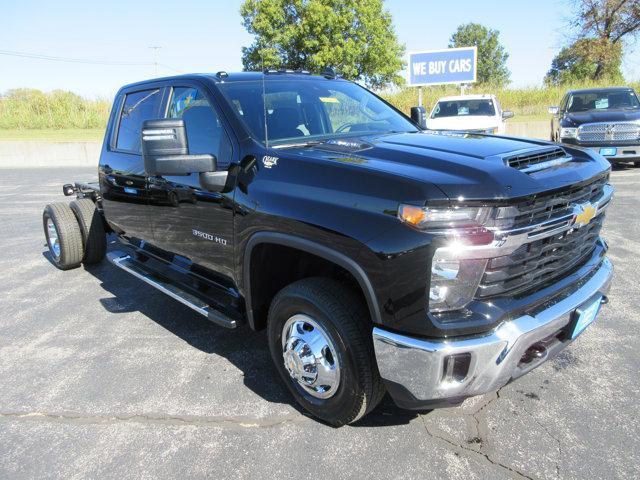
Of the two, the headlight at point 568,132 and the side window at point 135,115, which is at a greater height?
the side window at point 135,115

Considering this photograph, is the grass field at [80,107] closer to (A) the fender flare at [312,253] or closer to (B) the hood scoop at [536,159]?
(B) the hood scoop at [536,159]

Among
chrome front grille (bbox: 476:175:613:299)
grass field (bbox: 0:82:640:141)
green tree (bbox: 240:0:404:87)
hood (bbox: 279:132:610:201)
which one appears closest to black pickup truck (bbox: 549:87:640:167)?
hood (bbox: 279:132:610:201)

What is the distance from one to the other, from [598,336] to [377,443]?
2076 mm

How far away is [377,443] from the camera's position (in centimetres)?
263

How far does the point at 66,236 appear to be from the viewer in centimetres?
561

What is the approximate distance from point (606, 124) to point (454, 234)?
1068 cm

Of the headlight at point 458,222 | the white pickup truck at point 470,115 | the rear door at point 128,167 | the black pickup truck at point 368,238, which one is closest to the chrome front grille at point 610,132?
the white pickup truck at point 470,115

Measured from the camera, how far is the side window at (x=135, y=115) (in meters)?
4.09

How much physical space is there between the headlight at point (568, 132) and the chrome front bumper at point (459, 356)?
10.4 metres

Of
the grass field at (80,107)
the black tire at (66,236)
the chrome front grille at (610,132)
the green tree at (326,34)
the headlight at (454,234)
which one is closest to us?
the headlight at (454,234)

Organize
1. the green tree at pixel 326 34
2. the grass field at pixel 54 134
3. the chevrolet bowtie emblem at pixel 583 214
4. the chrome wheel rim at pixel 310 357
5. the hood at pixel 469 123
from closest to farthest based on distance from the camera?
the chevrolet bowtie emblem at pixel 583 214 → the chrome wheel rim at pixel 310 357 → the hood at pixel 469 123 → the grass field at pixel 54 134 → the green tree at pixel 326 34

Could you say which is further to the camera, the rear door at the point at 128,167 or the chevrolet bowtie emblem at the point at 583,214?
the rear door at the point at 128,167

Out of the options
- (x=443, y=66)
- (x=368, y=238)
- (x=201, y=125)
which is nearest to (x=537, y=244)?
(x=368, y=238)

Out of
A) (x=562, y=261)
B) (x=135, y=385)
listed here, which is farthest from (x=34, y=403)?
(x=562, y=261)
